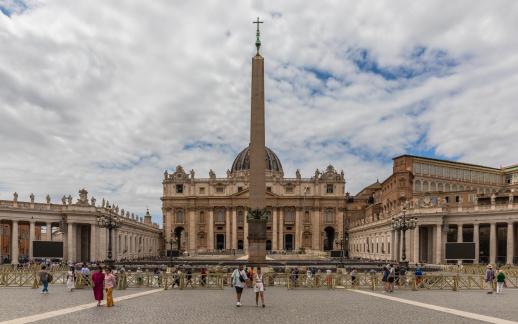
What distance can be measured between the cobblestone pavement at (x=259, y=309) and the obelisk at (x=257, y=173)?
7.59 m

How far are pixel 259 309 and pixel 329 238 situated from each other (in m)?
96.0

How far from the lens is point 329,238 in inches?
4387

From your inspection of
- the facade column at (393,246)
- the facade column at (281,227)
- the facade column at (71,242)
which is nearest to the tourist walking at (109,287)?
the facade column at (71,242)

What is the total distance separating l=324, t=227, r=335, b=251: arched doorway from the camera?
361 ft

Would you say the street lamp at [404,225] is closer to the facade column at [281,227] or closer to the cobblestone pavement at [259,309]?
the cobblestone pavement at [259,309]

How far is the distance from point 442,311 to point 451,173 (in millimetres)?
74339

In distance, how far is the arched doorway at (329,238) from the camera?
110 meters

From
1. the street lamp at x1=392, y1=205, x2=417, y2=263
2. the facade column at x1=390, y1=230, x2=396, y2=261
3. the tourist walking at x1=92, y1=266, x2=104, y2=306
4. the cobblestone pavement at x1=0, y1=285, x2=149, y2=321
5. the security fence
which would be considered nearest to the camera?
the cobblestone pavement at x1=0, y1=285, x2=149, y2=321

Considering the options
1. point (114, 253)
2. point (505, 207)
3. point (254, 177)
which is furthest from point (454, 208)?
point (114, 253)

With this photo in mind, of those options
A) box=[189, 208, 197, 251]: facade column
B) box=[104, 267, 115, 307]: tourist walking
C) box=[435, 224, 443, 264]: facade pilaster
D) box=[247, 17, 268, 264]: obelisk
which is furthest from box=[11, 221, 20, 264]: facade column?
box=[189, 208, 197, 251]: facade column

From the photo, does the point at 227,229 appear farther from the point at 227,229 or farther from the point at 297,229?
the point at 297,229

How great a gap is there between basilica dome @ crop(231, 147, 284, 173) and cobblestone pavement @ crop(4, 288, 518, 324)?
94908mm

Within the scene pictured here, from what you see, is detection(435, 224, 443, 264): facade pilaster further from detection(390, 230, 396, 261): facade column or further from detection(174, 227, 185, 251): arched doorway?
detection(174, 227, 185, 251): arched doorway

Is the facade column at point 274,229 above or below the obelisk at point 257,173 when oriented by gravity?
below
